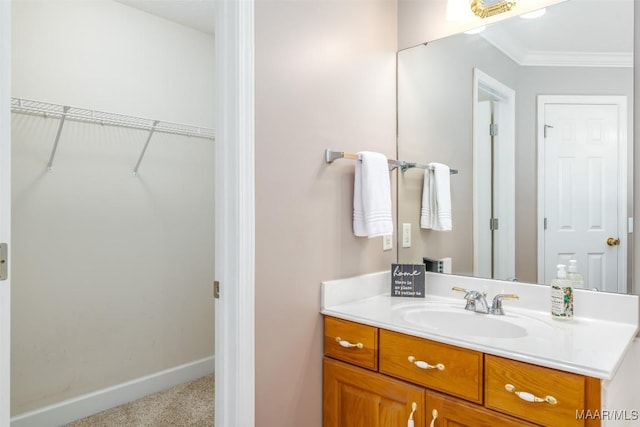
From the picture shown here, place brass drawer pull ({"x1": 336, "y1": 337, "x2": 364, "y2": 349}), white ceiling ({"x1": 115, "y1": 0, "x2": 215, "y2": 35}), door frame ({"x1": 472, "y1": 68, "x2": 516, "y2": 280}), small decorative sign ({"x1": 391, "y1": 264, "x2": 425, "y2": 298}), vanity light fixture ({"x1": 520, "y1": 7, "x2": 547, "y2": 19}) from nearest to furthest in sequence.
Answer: brass drawer pull ({"x1": 336, "y1": 337, "x2": 364, "y2": 349}) < vanity light fixture ({"x1": 520, "y1": 7, "x2": 547, "y2": 19}) < door frame ({"x1": 472, "y1": 68, "x2": 516, "y2": 280}) < small decorative sign ({"x1": 391, "y1": 264, "x2": 425, "y2": 298}) < white ceiling ({"x1": 115, "y1": 0, "x2": 215, "y2": 35})

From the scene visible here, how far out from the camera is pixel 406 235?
201cm

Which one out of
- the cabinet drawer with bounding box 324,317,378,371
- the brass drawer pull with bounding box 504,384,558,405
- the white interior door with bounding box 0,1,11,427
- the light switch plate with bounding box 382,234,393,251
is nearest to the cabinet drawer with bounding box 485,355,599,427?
the brass drawer pull with bounding box 504,384,558,405

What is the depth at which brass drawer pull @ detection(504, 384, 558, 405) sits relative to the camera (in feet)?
3.42

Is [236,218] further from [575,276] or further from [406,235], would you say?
[575,276]

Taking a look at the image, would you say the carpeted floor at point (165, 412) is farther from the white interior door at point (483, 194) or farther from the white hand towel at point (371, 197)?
the white interior door at point (483, 194)

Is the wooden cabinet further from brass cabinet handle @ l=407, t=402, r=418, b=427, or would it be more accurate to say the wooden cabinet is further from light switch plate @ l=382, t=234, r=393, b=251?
light switch plate @ l=382, t=234, r=393, b=251

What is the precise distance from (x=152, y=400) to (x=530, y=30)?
2.79m

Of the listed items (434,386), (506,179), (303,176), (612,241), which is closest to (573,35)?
(506,179)

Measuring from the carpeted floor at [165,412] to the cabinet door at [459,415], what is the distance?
1.44 m

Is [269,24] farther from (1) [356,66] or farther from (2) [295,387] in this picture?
(2) [295,387]

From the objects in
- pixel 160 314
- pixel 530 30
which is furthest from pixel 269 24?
pixel 160 314

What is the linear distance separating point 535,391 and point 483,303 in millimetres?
520

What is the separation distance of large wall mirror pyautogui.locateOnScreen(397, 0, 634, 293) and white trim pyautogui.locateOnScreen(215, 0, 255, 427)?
91 centimetres

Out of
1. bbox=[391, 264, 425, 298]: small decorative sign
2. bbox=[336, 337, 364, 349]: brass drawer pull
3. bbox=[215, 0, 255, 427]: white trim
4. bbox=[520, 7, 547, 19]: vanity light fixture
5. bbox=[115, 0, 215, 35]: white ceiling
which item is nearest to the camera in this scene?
bbox=[215, 0, 255, 427]: white trim
